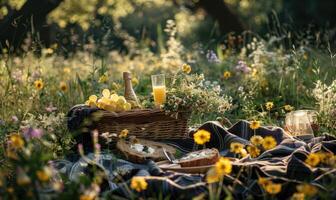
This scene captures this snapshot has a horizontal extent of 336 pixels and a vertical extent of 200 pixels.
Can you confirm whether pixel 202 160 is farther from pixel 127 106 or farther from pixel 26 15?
pixel 26 15

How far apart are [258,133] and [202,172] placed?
893 mm

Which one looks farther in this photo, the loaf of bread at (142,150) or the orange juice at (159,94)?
the orange juice at (159,94)

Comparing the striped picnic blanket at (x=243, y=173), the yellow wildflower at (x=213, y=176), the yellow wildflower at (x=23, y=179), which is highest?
the yellow wildflower at (x=23, y=179)

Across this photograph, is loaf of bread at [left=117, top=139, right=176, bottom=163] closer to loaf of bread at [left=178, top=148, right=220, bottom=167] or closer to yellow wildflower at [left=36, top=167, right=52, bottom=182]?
loaf of bread at [left=178, top=148, right=220, bottom=167]

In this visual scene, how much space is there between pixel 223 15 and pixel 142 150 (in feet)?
28.6

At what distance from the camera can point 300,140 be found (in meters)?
4.23

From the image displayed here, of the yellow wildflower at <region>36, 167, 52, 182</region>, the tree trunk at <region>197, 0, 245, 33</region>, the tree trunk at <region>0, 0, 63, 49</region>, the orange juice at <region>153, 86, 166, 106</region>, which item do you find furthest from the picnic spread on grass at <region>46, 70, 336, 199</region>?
the tree trunk at <region>197, 0, 245, 33</region>

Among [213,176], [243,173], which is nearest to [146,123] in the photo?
[243,173]

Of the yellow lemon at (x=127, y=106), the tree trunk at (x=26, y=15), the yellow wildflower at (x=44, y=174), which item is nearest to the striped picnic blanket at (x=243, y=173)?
the yellow lemon at (x=127, y=106)

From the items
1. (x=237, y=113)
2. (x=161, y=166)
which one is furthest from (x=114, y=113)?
(x=237, y=113)

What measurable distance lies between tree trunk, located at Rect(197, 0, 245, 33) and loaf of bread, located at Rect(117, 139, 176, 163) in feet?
27.1

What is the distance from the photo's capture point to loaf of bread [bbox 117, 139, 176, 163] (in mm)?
3879

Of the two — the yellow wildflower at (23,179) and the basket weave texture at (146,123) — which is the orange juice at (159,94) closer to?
the basket weave texture at (146,123)

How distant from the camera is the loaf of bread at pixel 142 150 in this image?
3.88m
